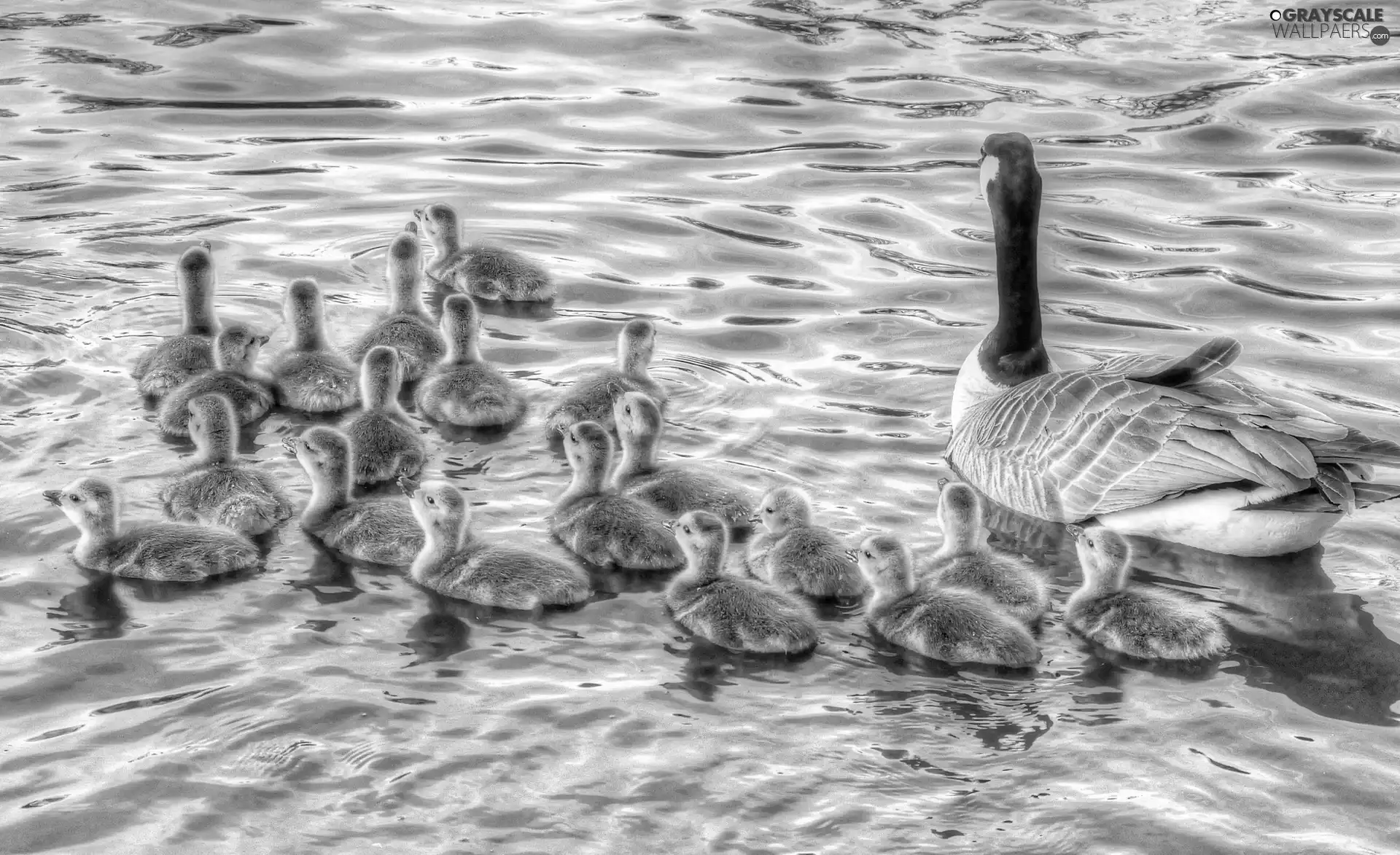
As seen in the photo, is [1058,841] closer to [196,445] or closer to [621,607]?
[621,607]

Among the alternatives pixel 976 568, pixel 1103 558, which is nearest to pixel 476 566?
pixel 976 568

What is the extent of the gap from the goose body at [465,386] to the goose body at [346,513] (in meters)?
1.44

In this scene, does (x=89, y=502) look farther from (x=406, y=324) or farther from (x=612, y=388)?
(x=406, y=324)

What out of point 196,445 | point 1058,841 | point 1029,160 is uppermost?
point 1029,160

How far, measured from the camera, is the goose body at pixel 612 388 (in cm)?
1108

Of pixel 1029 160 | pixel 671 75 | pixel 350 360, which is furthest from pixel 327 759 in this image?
pixel 671 75

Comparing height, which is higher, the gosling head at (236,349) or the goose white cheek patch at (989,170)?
the goose white cheek patch at (989,170)

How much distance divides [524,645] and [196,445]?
302cm

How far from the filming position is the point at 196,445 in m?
10.2

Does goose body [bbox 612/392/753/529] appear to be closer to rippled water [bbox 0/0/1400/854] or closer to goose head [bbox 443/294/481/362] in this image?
rippled water [bbox 0/0/1400/854]

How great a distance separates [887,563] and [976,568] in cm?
71

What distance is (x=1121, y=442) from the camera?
989 cm

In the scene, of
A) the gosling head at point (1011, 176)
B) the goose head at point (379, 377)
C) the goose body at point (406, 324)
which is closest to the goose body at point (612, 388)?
the goose head at point (379, 377)

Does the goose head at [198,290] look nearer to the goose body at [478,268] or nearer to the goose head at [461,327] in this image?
the goose head at [461,327]
